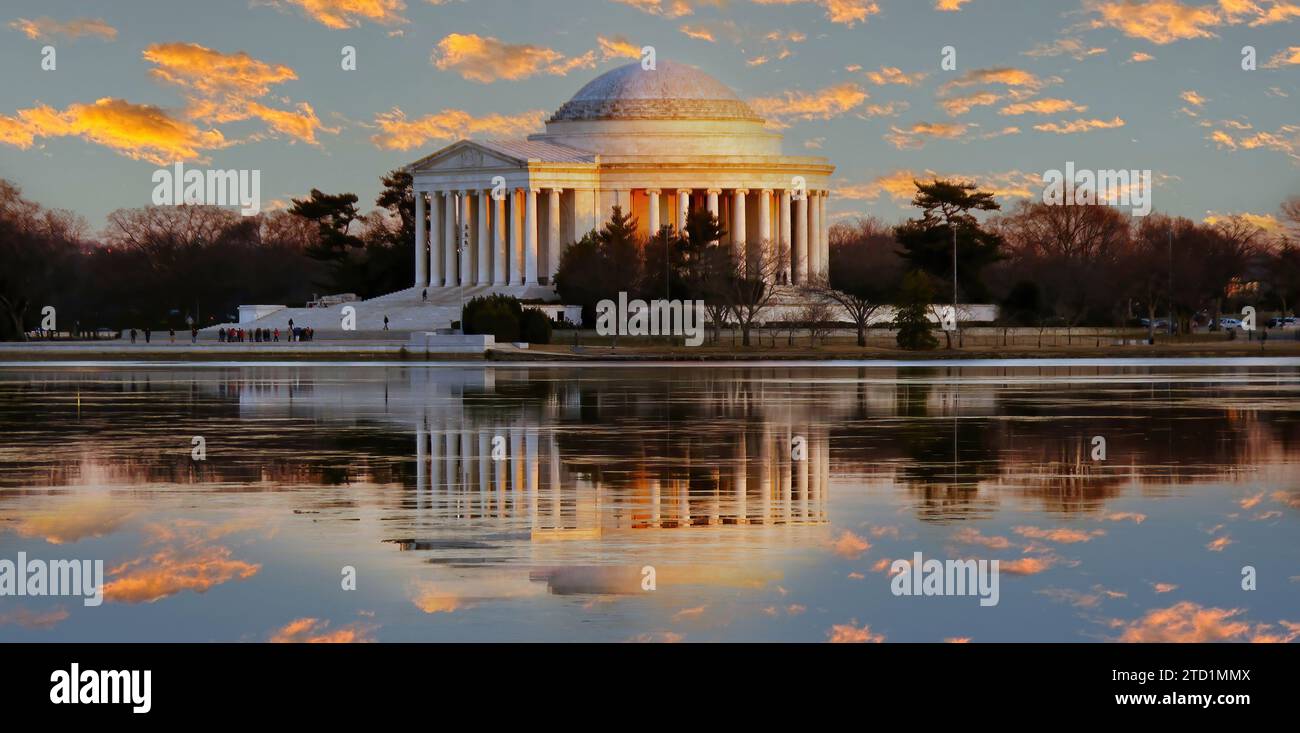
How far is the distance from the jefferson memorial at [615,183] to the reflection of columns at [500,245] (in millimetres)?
96

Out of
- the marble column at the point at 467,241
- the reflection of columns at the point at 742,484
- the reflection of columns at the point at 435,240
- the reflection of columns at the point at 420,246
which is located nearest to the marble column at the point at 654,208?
the marble column at the point at 467,241

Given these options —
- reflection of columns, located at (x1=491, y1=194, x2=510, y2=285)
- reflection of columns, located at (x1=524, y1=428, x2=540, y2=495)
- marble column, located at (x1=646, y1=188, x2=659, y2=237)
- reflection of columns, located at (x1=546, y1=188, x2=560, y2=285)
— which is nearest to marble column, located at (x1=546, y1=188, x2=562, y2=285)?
reflection of columns, located at (x1=546, y1=188, x2=560, y2=285)

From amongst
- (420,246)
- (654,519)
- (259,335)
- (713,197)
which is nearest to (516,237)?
(420,246)

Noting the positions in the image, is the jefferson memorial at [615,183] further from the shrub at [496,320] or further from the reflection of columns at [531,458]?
the reflection of columns at [531,458]

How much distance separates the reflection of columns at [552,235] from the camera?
443ft

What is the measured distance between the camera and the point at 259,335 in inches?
4173

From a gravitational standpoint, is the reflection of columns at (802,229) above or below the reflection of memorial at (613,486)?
above

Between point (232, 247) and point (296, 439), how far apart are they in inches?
5014

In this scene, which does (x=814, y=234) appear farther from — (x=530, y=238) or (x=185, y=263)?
(x=185, y=263)

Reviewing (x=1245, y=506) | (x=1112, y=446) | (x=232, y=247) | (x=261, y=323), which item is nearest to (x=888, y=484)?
(x=1245, y=506)

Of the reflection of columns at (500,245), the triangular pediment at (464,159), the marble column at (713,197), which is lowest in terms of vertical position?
the reflection of columns at (500,245)

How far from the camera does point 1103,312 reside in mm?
122000

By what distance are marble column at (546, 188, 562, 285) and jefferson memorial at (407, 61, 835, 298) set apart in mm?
136
